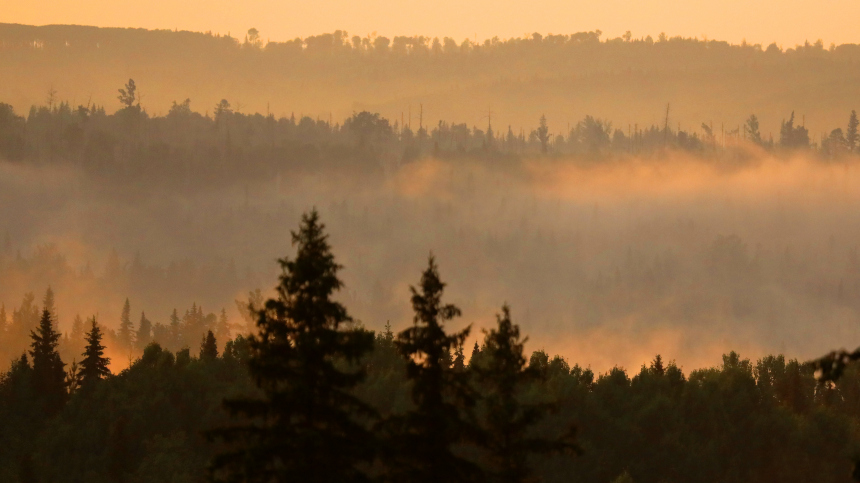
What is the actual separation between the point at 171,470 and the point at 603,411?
128ft

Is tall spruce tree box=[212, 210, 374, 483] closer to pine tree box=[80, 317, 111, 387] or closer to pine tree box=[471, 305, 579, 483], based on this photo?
pine tree box=[471, 305, 579, 483]

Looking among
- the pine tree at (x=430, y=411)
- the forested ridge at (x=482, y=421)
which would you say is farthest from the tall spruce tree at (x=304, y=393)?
the forested ridge at (x=482, y=421)

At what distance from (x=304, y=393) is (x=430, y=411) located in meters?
4.59

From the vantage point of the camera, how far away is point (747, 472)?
115 metres

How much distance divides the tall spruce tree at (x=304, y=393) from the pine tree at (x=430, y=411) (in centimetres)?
264

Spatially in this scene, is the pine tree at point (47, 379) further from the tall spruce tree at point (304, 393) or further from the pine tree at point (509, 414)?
the tall spruce tree at point (304, 393)

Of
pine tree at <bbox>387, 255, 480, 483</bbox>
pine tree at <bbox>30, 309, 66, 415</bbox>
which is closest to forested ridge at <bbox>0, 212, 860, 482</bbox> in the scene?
pine tree at <bbox>30, 309, 66, 415</bbox>

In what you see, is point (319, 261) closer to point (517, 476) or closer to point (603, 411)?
point (517, 476)

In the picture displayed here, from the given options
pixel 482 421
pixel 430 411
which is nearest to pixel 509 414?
pixel 430 411

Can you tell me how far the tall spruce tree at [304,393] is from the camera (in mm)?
28625

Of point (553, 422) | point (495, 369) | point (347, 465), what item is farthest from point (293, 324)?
point (553, 422)

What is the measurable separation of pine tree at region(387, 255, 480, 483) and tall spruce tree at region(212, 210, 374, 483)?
8.68ft

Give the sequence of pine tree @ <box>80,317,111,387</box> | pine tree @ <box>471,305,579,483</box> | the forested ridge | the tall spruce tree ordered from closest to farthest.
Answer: the tall spruce tree, pine tree @ <box>471,305,579,483</box>, the forested ridge, pine tree @ <box>80,317,111,387</box>

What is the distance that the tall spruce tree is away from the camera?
28.6m
